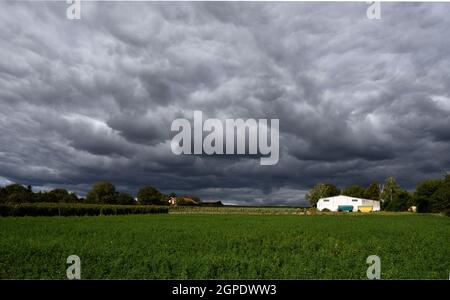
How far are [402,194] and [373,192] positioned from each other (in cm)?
2646

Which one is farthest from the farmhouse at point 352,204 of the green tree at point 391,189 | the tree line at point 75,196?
the tree line at point 75,196

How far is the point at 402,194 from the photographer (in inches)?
5315

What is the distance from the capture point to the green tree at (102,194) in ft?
283

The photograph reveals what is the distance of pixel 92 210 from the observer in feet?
231

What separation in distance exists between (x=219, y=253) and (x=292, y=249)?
4.41 m

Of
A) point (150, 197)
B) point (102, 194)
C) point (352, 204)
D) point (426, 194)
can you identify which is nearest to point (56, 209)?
point (102, 194)

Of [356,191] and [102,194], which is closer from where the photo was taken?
[102,194]

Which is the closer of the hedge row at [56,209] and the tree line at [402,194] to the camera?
the hedge row at [56,209]

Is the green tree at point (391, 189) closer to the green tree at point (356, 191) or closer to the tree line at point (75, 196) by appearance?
the green tree at point (356, 191)

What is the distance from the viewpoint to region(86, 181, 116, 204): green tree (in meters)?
86.3

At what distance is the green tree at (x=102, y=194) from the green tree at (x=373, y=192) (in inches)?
4279

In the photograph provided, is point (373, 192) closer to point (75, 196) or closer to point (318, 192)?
point (318, 192)
